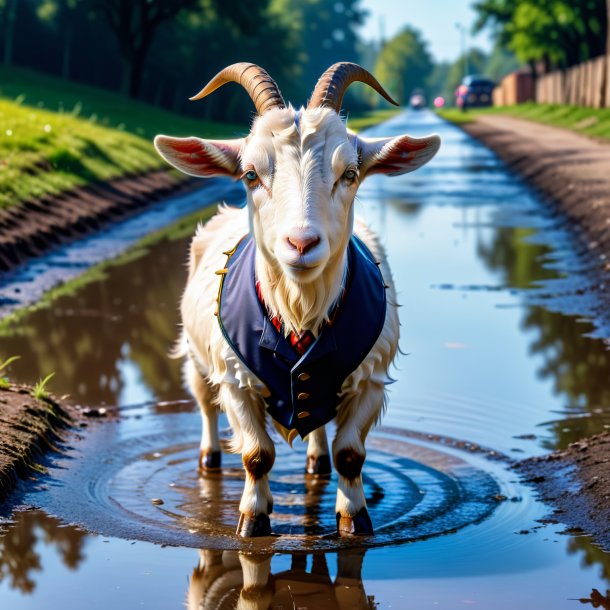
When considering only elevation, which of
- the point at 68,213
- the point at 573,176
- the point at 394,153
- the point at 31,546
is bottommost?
the point at 31,546

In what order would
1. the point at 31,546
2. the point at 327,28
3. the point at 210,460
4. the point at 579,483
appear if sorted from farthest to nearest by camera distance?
the point at 327,28 → the point at 210,460 → the point at 579,483 → the point at 31,546

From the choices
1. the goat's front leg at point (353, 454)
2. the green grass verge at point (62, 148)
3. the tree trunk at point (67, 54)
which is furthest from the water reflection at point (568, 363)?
the tree trunk at point (67, 54)

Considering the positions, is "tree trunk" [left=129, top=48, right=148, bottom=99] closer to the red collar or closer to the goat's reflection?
the red collar

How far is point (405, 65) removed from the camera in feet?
601

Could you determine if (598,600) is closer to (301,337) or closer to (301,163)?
(301,337)

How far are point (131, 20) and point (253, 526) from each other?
44.9m

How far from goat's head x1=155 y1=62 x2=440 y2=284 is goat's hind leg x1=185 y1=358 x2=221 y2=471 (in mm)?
1684

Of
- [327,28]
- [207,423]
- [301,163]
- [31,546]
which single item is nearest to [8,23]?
[207,423]

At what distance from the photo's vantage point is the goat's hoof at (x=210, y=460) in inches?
268

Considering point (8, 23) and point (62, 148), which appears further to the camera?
point (8, 23)

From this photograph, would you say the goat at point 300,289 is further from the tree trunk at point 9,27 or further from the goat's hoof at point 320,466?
the tree trunk at point 9,27

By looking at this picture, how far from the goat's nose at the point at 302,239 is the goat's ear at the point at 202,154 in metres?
0.84

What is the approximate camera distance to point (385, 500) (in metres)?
6.22

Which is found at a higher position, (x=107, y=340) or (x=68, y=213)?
(x=68, y=213)
